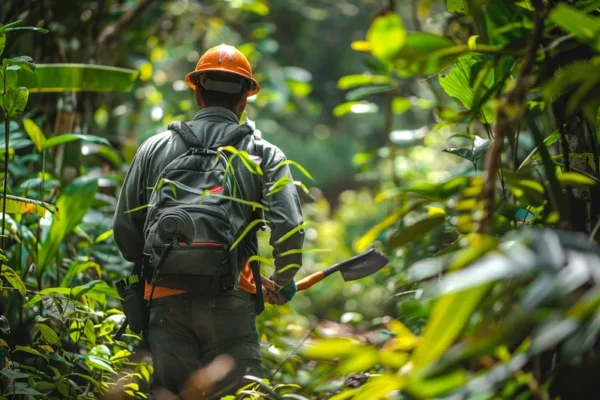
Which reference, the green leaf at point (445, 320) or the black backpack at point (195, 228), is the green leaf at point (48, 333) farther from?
the green leaf at point (445, 320)

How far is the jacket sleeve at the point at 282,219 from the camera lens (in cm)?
301

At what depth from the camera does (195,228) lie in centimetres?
288

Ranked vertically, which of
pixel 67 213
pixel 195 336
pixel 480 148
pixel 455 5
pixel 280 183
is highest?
pixel 455 5

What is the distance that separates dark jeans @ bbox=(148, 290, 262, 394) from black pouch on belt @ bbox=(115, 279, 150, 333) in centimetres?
7

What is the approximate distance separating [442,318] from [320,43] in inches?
669

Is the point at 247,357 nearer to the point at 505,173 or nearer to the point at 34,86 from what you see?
the point at 505,173

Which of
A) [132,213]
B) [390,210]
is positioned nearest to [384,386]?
[132,213]

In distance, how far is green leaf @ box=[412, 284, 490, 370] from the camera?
1.22 m

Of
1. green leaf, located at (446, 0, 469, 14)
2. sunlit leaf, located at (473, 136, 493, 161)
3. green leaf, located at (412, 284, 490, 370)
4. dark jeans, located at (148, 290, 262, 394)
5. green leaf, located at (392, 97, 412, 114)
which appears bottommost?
dark jeans, located at (148, 290, 262, 394)

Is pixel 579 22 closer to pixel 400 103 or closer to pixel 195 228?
pixel 195 228

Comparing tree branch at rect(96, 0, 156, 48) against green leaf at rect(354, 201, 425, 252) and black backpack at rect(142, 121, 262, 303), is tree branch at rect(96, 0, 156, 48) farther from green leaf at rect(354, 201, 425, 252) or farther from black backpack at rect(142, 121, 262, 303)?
green leaf at rect(354, 201, 425, 252)

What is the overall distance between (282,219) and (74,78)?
5.73ft

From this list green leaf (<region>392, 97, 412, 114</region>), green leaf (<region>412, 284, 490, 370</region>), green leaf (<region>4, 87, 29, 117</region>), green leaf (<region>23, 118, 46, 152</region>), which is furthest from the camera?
green leaf (<region>392, 97, 412, 114</region>)

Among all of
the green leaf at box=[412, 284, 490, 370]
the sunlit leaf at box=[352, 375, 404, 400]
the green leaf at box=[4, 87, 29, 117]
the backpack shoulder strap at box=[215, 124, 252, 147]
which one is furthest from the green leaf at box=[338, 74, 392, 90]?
the green leaf at box=[412, 284, 490, 370]
